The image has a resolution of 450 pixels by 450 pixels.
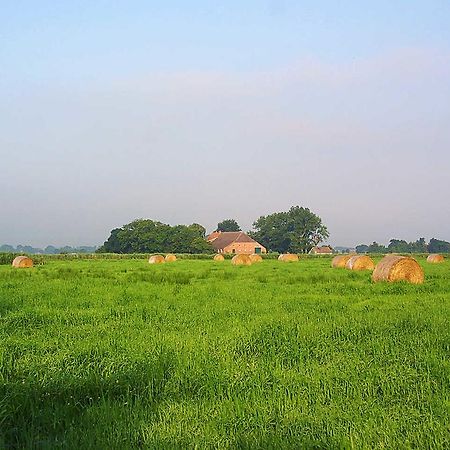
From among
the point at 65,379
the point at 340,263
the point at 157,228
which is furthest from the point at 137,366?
the point at 157,228

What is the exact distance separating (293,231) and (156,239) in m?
45.7

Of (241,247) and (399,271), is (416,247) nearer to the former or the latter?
(241,247)

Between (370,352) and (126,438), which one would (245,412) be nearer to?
(126,438)

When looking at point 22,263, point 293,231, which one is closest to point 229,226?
point 293,231

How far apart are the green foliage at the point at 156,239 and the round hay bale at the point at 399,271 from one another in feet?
225

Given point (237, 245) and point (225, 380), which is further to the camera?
point (237, 245)

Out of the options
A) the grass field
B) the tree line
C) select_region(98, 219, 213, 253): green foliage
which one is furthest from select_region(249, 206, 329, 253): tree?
the grass field

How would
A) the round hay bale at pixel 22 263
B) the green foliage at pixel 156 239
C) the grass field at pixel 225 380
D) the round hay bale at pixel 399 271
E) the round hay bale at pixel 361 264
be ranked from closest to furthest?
the grass field at pixel 225 380
the round hay bale at pixel 399 271
the round hay bale at pixel 361 264
the round hay bale at pixel 22 263
the green foliage at pixel 156 239

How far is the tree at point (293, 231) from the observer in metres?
117

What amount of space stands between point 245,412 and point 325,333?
3224 mm

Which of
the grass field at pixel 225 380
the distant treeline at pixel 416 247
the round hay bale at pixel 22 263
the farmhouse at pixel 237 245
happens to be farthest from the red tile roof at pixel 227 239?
the grass field at pixel 225 380

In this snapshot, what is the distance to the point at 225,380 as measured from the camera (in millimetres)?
5059

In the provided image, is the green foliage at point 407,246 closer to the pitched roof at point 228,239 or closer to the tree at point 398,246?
the tree at point 398,246

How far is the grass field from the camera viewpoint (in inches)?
149
